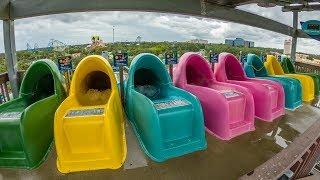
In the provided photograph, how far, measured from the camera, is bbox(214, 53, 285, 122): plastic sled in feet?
13.5

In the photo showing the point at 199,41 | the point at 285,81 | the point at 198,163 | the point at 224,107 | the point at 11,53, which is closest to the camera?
the point at 198,163

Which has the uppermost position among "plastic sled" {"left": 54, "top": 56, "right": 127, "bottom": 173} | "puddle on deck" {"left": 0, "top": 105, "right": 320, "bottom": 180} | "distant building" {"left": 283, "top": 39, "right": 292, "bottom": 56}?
"distant building" {"left": 283, "top": 39, "right": 292, "bottom": 56}

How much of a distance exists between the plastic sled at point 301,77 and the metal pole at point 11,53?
5.10m

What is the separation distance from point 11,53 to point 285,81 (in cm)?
490

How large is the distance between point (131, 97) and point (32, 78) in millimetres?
1415

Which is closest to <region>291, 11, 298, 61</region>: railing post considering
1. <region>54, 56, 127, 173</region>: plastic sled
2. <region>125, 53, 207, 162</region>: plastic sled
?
<region>125, 53, 207, 162</region>: plastic sled

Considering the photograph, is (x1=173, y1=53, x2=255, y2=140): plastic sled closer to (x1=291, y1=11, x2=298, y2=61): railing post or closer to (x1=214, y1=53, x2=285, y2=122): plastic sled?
(x1=214, y1=53, x2=285, y2=122): plastic sled

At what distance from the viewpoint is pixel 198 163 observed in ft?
9.40

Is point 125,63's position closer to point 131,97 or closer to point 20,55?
point 131,97

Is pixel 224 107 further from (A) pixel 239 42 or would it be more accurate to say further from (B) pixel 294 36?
(B) pixel 294 36

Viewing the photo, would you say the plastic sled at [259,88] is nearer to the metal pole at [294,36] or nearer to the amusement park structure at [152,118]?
the amusement park structure at [152,118]

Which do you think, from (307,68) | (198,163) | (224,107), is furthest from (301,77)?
(198,163)

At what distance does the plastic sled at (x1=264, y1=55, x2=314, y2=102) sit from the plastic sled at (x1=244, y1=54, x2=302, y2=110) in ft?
1.27

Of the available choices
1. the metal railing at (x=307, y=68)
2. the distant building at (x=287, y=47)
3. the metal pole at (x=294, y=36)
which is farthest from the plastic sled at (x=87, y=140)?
the distant building at (x=287, y=47)
